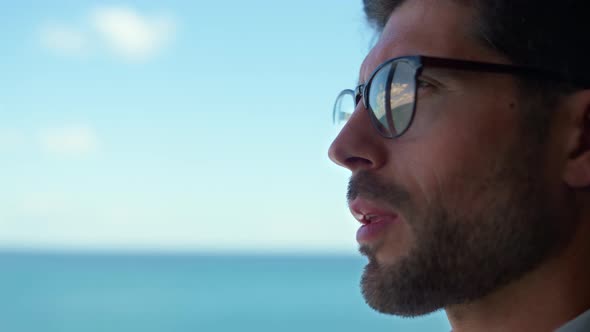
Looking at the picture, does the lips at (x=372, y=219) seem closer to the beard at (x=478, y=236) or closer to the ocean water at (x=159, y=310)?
the beard at (x=478, y=236)

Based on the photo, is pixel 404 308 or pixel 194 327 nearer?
pixel 404 308

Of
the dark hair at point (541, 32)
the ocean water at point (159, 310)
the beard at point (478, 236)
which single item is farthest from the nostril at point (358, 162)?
the ocean water at point (159, 310)

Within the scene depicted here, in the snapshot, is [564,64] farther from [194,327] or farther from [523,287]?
[194,327]

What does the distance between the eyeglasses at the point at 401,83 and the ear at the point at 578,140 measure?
32 millimetres

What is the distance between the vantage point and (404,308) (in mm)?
1104

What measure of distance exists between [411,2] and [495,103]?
0.92 feet

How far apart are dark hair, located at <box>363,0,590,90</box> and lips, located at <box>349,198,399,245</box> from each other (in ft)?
1.10

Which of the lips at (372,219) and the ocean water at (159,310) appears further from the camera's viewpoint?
the ocean water at (159,310)

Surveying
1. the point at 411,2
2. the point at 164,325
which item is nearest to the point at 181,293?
the point at 164,325

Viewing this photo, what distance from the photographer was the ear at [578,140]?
Answer: 1.07m

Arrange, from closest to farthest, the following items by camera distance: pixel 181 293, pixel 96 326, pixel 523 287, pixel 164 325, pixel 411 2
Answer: pixel 523 287 < pixel 411 2 < pixel 96 326 < pixel 164 325 < pixel 181 293

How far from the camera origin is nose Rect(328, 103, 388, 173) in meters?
1.16

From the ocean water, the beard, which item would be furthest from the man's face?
the ocean water

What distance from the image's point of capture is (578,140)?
42.5 inches
